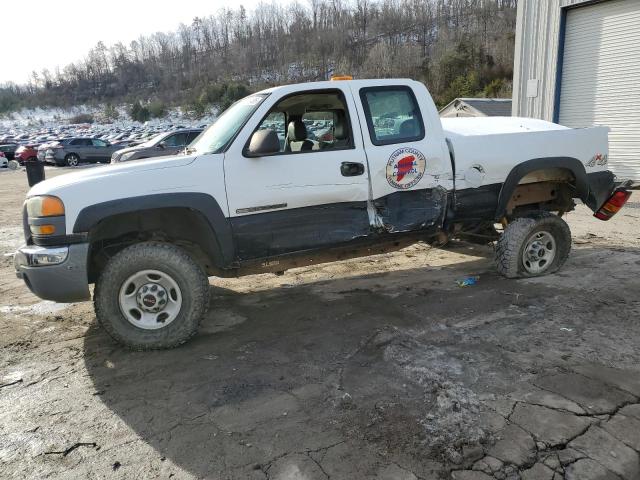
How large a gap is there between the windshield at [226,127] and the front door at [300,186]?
0.36ft

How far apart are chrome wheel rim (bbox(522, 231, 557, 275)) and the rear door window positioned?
1.95 m

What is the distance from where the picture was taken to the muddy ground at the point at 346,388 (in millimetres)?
2672

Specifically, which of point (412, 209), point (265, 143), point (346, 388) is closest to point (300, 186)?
point (265, 143)

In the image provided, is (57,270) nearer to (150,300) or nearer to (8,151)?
(150,300)

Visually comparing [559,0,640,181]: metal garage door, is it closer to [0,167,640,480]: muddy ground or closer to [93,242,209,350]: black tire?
[0,167,640,480]: muddy ground

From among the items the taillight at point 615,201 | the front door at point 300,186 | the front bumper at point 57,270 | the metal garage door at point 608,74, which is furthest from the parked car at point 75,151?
the taillight at point 615,201

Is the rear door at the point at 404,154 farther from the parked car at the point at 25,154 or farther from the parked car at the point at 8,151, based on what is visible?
the parked car at the point at 8,151

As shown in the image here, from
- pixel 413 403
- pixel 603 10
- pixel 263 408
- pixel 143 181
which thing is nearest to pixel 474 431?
pixel 413 403

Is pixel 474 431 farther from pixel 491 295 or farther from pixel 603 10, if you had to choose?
pixel 603 10

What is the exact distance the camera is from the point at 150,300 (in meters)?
4.05

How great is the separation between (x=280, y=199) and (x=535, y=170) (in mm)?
2844

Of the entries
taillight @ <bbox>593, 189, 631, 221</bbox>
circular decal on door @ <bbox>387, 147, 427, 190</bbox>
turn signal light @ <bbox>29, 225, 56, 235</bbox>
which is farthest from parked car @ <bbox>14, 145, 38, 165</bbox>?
taillight @ <bbox>593, 189, 631, 221</bbox>

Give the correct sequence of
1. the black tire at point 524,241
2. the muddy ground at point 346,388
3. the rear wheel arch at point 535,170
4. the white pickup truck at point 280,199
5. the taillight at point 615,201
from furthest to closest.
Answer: the taillight at point 615,201, the black tire at point 524,241, the rear wheel arch at point 535,170, the white pickup truck at point 280,199, the muddy ground at point 346,388

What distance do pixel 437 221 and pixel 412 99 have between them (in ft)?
4.00
